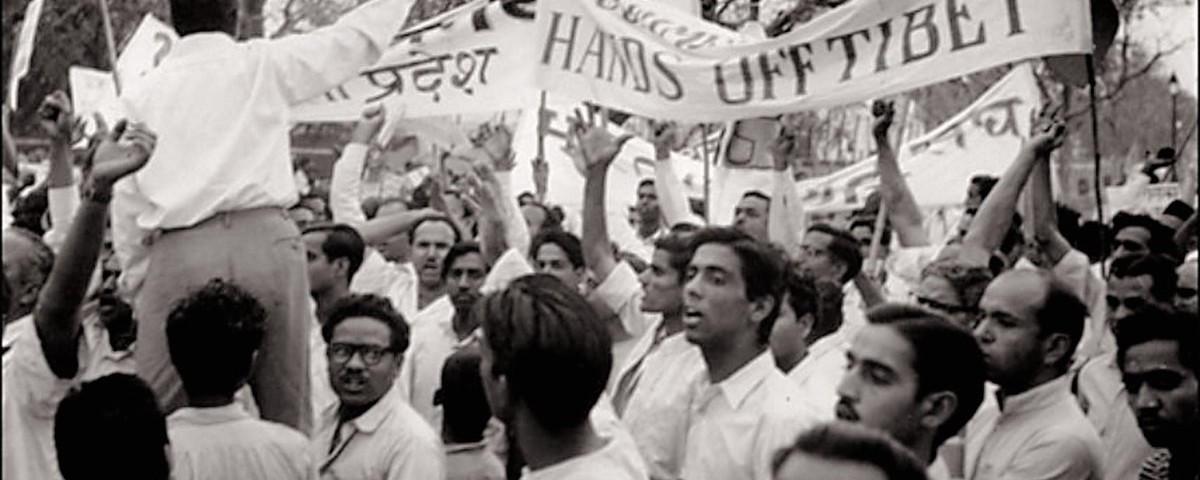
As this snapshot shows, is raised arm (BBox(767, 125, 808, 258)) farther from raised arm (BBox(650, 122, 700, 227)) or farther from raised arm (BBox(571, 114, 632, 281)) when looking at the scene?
raised arm (BBox(571, 114, 632, 281))

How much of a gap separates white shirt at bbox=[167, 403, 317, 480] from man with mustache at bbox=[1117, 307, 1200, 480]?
217cm

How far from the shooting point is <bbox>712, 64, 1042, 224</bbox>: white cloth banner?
10844 millimetres

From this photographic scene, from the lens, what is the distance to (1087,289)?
7.83 meters

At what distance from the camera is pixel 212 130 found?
596cm

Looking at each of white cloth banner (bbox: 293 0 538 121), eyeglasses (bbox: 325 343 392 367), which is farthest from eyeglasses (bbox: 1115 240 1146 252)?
white cloth banner (bbox: 293 0 538 121)

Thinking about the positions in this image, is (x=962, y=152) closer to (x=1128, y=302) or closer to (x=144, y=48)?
(x=144, y=48)

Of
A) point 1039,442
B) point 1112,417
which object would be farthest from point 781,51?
point 1039,442

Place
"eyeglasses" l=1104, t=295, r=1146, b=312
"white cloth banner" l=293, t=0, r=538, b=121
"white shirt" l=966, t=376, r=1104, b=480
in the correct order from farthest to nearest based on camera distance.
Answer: "white cloth banner" l=293, t=0, r=538, b=121, "eyeglasses" l=1104, t=295, r=1146, b=312, "white shirt" l=966, t=376, r=1104, b=480

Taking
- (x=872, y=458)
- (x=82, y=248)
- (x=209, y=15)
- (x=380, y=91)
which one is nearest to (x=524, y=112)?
(x=380, y=91)

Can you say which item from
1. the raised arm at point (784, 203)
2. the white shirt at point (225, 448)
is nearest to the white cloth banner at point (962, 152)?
the raised arm at point (784, 203)

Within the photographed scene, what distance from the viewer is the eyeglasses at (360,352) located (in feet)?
21.1

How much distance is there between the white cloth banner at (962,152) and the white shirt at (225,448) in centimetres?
Answer: 551

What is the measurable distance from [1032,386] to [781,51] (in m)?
2.90

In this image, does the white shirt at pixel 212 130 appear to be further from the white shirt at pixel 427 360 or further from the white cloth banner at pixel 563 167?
the white cloth banner at pixel 563 167
